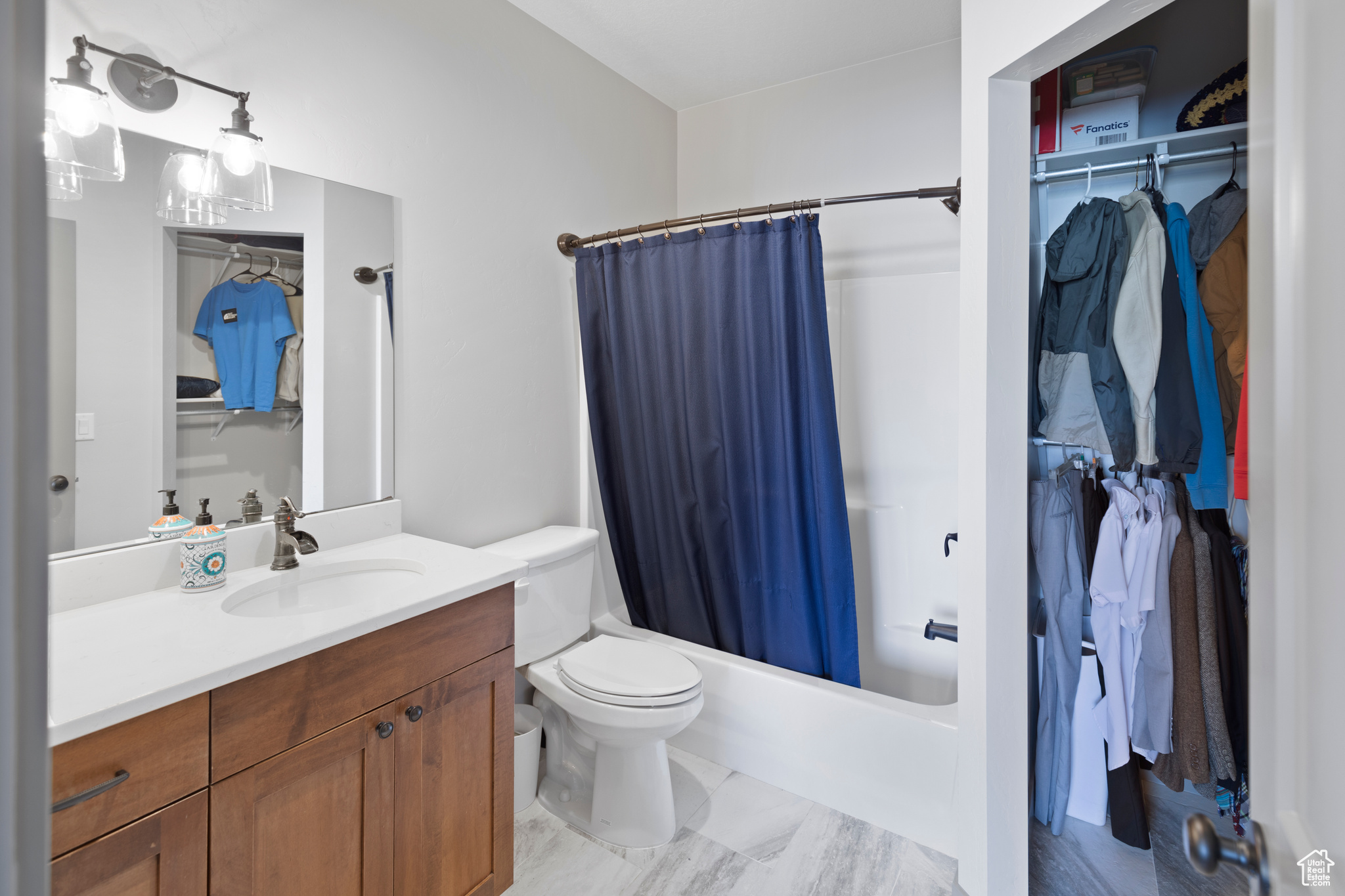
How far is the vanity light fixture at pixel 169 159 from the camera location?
3.89ft

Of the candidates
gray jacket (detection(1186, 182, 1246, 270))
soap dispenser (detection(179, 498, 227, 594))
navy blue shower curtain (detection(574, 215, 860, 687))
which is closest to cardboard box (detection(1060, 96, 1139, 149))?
gray jacket (detection(1186, 182, 1246, 270))

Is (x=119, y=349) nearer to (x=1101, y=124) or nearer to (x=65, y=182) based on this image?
(x=65, y=182)

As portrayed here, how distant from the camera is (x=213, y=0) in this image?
4.54 feet

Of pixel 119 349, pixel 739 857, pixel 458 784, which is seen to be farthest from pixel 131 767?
pixel 739 857

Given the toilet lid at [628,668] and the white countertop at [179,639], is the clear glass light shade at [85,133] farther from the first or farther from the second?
the toilet lid at [628,668]

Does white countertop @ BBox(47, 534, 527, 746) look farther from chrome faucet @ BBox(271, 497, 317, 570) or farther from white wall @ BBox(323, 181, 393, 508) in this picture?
white wall @ BBox(323, 181, 393, 508)

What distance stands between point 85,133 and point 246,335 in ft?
1.49

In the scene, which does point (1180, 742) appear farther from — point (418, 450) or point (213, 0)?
point (213, 0)

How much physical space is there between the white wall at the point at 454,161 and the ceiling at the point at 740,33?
127mm

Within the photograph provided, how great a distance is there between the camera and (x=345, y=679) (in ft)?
3.76

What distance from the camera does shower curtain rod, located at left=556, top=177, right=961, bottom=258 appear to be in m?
1.76

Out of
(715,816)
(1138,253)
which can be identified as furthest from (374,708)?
(1138,253)

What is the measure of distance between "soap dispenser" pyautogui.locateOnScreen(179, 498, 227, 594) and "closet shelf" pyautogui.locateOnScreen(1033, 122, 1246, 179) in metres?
2.32

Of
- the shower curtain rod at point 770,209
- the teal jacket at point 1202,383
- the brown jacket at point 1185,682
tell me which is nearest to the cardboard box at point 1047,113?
the shower curtain rod at point 770,209
